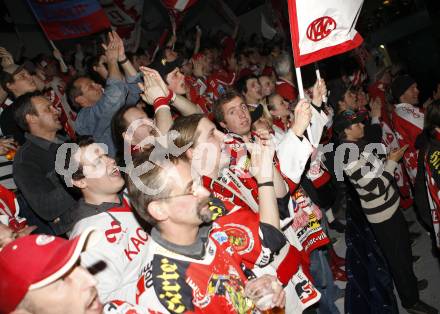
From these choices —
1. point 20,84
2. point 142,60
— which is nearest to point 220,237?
point 20,84

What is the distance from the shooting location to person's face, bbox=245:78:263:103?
5.94 m

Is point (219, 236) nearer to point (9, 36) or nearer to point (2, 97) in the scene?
point (2, 97)

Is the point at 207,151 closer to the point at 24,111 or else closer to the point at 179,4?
the point at 24,111

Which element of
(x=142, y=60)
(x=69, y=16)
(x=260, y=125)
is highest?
(x=69, y=16)

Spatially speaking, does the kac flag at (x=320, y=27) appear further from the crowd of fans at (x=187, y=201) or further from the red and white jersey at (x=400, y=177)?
the red and white jersey at (x=400, y=177)

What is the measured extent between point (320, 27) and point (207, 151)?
1.51 m

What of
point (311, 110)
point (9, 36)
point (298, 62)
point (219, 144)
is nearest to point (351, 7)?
point (298, 62)

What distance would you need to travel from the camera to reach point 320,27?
11.3 ft

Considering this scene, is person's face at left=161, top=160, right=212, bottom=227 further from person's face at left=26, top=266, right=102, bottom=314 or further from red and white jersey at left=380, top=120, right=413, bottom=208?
red and white jersey at left=380, top=120, right=413, bottom=208

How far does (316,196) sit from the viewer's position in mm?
4270

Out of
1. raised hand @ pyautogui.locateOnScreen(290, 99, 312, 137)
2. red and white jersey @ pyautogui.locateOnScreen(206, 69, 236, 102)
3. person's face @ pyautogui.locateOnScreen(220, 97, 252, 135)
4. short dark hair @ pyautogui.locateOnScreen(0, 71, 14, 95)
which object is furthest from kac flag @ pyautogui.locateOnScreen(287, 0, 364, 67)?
red and white jersey @ pyautogui.locateOnScreen(206, 69, 236, 102)

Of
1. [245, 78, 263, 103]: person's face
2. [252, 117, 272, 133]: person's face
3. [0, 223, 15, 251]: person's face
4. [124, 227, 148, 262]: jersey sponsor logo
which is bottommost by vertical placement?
[245, 78, 263, 103]: person's face

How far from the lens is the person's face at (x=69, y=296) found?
1.49 meters

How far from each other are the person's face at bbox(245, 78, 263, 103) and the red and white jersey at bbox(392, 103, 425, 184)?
207 cm
